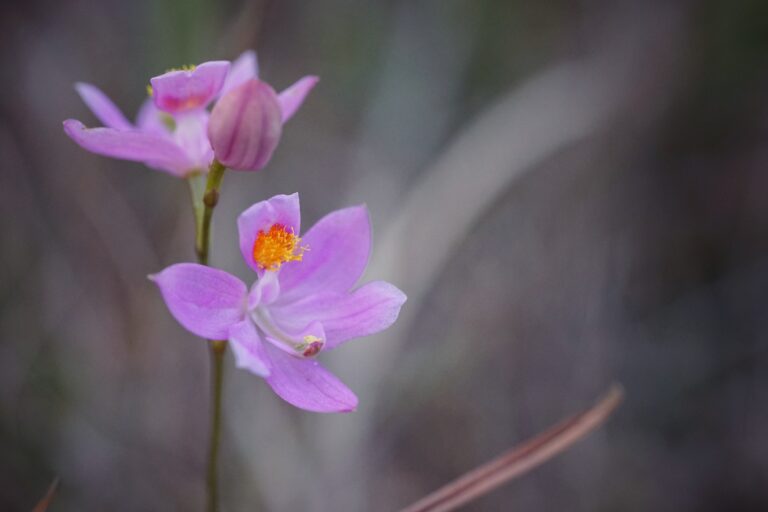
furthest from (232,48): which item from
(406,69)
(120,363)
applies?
(406,69)

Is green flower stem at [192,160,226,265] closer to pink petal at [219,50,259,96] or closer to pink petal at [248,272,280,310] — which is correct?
pink petal at [248,272,280,310]

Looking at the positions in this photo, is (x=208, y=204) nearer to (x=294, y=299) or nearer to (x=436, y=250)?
(x=294, y=299)

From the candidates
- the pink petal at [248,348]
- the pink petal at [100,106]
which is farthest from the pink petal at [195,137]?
the pink petal at [248,348]

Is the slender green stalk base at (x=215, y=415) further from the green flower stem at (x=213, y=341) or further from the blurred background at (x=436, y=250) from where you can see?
the blurred background at (x=436, y=250)

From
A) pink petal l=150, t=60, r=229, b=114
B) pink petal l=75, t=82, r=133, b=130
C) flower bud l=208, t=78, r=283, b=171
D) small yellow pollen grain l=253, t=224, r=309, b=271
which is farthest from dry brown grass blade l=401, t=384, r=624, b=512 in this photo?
pink petal l=75, t=82, r=133, b=130

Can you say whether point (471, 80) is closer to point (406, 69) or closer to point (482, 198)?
point (406, 69)
